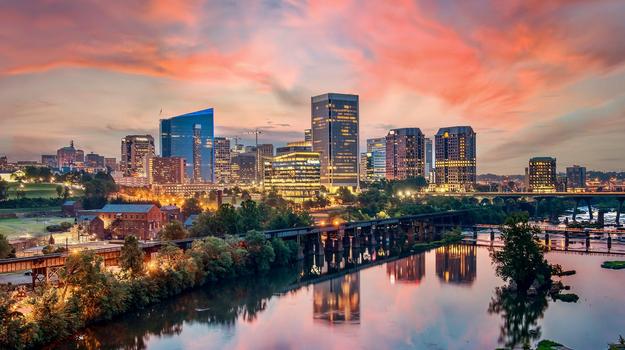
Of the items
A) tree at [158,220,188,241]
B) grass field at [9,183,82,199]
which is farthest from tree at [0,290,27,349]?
grass field at [9,183,82,199]

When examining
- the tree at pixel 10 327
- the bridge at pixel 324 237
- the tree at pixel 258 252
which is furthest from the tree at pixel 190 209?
the tree at pixel 10 327

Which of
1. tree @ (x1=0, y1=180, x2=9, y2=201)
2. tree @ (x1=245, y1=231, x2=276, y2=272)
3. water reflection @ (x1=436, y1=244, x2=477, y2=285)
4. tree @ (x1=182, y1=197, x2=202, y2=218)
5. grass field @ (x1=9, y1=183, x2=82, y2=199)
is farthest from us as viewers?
grass field @ (x1=9, y1=183, x2=82, y2=199)

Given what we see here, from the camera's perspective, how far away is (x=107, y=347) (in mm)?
46500

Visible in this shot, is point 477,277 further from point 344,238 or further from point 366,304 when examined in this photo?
point 344,238

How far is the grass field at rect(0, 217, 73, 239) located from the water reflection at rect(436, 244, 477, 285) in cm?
7788

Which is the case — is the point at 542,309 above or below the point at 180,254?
below

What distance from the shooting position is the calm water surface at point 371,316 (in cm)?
4894

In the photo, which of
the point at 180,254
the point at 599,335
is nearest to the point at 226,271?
the point at 180,254

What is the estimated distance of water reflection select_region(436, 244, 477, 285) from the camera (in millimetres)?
80125

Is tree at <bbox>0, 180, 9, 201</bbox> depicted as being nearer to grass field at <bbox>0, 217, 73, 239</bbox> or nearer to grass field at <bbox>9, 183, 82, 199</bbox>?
grass field at <bbox>9, 183, 82, 199</bbox>

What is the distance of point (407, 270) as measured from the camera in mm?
88375

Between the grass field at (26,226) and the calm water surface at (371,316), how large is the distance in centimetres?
5636

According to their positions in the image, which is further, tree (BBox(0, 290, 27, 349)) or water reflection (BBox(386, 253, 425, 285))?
water reflection (BBox(386, 253, 425, 285))

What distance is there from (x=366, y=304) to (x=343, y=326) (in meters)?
10.4
